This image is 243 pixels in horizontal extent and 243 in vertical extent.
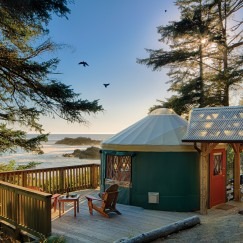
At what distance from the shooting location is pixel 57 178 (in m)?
9.46

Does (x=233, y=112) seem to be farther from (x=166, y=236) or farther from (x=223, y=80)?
(x=223, y=80)

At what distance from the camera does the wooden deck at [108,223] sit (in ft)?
19.3

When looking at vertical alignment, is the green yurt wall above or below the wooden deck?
above

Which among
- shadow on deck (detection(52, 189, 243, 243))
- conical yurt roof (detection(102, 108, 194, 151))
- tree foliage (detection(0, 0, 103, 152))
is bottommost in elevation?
shadow on deck (detection(52, 189, 243, 243))

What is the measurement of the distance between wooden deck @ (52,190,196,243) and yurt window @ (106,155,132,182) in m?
0.80

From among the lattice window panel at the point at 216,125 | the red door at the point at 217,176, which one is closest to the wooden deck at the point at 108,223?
the red door at the point at 217,176

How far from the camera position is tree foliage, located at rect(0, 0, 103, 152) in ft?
27.8

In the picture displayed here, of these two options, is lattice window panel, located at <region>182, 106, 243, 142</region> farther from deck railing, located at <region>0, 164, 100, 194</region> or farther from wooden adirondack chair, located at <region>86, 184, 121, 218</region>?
deck railing, located at <region>0, 164, 100, 194</region>

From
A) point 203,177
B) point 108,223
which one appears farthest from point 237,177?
point 108,223

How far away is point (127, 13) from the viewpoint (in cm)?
1152

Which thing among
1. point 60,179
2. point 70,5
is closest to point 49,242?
point 60,179

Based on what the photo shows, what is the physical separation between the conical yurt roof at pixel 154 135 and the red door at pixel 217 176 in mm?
885

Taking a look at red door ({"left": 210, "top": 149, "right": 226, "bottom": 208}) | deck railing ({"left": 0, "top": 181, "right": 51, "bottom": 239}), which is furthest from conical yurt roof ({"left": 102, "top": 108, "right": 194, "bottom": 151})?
deck railing ({"left": 0, "top": 181, "right": 51, "bottom": 239})

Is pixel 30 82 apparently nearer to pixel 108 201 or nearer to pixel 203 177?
pixel 108 201
